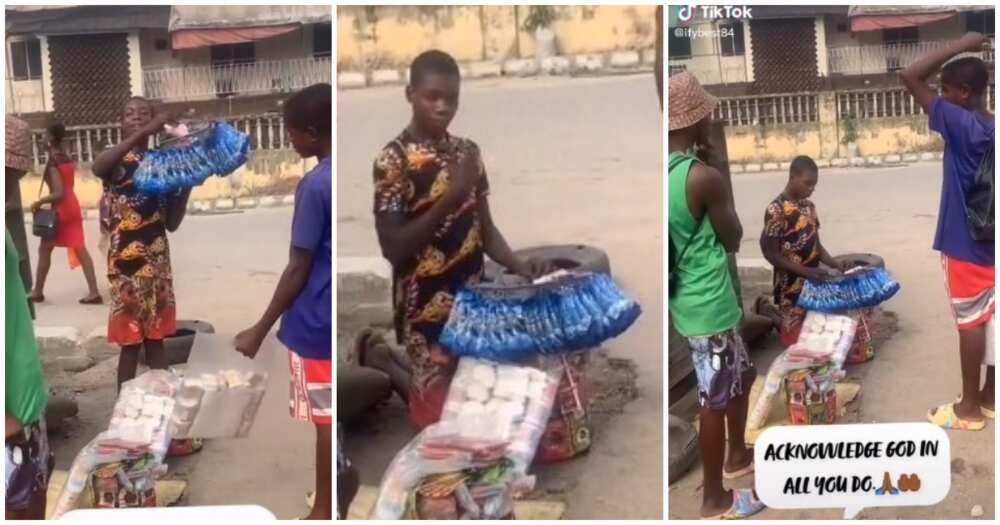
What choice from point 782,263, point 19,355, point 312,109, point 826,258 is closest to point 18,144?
point 19,355

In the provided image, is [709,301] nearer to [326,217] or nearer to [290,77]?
[326,217]

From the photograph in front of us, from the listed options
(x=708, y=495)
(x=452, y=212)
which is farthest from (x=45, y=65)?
(x=708, y=495)

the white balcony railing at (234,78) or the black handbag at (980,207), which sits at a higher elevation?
the white balcony railing at (234,78)

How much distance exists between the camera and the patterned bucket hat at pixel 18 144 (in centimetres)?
371

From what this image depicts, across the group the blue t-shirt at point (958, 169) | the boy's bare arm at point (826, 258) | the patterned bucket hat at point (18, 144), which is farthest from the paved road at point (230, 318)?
the blue t-shirt at point (958, 169)

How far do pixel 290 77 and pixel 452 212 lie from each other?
66 cm

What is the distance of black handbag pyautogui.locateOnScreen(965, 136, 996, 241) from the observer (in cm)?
398

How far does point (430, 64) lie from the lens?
3734mm

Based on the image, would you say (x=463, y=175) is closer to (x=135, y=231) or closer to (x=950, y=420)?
(x=135, y=231)

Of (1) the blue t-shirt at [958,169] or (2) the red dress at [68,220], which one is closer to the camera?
(2) the red dress at [68,220]

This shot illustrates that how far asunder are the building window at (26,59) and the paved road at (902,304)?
2.25 m

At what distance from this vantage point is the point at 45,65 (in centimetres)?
372

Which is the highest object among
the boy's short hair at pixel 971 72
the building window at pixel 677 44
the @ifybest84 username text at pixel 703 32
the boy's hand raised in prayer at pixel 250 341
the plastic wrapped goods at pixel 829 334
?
the @ifybest84 username text at pixel 703 32

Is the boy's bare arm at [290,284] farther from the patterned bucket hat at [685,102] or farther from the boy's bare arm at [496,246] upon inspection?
the patterned bucket hat at [685,102]
